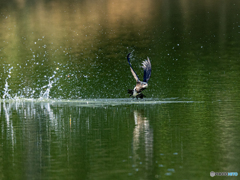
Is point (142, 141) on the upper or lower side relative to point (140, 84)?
lower

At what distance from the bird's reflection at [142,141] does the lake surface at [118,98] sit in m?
0.03

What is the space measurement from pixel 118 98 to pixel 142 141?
1540 cm

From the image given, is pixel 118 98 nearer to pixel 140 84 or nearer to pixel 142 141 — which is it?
pixel 140 84

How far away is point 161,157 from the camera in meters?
14.5

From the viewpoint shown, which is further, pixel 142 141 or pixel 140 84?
pixel 140 84

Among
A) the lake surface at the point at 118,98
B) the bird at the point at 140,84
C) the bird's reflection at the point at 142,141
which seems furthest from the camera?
the bird at the point at 140,84

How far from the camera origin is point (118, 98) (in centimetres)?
3228

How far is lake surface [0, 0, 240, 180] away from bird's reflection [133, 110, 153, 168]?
0.11ft

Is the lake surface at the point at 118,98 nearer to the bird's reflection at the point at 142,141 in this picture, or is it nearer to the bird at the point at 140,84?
the bird's reflection at the point at 142,141

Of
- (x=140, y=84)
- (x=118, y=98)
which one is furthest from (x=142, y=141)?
(x=118, y=98)

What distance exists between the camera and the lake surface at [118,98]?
14.2 metres

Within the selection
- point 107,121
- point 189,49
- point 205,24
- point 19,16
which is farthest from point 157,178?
point 19,16

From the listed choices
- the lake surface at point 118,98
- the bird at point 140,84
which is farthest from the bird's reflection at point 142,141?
the bird at point 140,84

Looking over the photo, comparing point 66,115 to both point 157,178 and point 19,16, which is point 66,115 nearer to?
point 157,178
